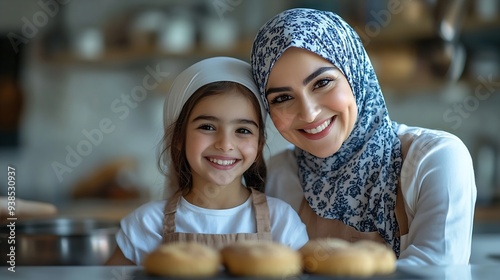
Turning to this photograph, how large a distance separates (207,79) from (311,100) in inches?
8.5

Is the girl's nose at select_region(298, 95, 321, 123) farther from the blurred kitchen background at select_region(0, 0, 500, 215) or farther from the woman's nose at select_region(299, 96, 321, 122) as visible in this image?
the blurred kitchen background at select_region(0, 0, 500, 215)

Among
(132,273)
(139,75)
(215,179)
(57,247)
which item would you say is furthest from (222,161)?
(139,75)

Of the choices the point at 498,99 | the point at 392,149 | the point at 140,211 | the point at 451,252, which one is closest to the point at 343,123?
the point at 392,149

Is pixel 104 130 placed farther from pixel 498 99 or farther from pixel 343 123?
pixel 343 123

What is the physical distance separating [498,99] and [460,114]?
0.71 ft

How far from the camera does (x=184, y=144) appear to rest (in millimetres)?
1387

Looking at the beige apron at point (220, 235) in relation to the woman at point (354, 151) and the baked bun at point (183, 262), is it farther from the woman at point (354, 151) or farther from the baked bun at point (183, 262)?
the baked bun at point (183, 262)

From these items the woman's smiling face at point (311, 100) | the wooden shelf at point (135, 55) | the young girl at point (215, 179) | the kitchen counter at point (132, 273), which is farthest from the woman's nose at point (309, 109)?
the wooden shelf at point (135, 55)

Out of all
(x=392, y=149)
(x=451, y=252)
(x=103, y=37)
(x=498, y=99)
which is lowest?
(x=451, y=252)

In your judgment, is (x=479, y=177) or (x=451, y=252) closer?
(x=451, y=252)

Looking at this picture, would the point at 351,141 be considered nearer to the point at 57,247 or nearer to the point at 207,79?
the point at 207,79

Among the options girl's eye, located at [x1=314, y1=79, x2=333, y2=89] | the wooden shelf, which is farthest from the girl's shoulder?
the wooden shelf

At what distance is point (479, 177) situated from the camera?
10.6 ft

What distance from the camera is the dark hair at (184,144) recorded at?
4.36ft
